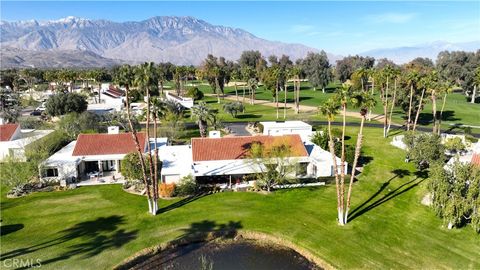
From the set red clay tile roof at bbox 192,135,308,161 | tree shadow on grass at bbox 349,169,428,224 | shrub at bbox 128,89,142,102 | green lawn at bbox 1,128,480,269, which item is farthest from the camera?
shrub at bbox 128,89,142,102

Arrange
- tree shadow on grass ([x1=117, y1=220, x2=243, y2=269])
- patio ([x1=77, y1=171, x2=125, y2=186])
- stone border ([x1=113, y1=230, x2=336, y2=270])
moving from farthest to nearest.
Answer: patio ([x1=77, y1=171, x2=125, y2=186]) → tree shadow on grass ([x1=117, y1=220, x2=243, y2=269]) → stone border ([x1=113, y1=230, x2=336, y2=270])

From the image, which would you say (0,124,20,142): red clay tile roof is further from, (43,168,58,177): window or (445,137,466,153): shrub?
(445,137,466,153): shrub

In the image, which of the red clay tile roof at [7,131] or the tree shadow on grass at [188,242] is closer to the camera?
the tree shadow on grass at [188,242]

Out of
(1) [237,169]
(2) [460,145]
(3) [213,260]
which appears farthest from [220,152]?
(2) [460,145]

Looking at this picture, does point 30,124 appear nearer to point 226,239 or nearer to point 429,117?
point 226,239

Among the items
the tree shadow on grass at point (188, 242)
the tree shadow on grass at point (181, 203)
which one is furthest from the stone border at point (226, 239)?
the tree shadow on grass at point (181, 203)

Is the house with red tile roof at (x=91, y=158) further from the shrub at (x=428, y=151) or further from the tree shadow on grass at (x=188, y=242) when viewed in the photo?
the shrub at (x=428, y=151)

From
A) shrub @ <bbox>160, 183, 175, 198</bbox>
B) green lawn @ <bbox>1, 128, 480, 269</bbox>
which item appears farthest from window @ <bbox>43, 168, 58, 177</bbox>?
shrub @ <bbox>160, 183, 175, 198</bbox>

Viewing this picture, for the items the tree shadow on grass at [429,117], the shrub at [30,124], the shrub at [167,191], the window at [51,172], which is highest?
the shrub at [30,124]
